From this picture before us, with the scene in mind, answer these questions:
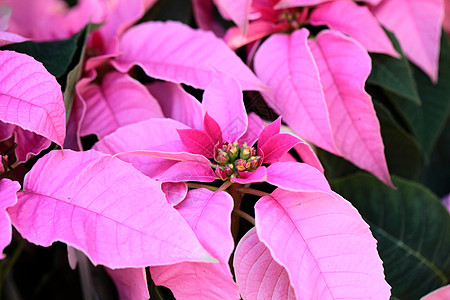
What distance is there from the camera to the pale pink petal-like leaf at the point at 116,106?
460 millimetres

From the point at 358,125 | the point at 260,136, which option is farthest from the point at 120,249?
the point at 358,125

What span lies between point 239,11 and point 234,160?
0.17 metres

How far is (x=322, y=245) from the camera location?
0.35m

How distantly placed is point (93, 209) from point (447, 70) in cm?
47

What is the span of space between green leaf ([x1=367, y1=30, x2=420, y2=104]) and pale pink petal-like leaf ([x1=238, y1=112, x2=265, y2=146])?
0.50 ft

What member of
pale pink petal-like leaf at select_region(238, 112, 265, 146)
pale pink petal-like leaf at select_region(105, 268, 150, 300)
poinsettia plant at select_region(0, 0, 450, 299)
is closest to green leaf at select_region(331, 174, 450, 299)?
poinsettia plant at select_region(0, 0, 450, 299)

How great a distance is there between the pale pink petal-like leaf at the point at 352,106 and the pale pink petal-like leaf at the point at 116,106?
0.17 metres

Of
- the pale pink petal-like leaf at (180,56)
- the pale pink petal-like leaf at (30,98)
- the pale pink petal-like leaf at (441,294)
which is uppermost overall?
the pale pink petal-like leaf at (30,98)

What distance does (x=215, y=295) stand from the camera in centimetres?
35

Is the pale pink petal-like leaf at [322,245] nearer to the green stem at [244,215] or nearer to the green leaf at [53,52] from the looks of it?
the green stem at [244,215]

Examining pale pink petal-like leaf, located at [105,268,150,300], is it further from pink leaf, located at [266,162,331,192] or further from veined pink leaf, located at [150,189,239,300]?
pink leaf, located at [266,162,331,192]

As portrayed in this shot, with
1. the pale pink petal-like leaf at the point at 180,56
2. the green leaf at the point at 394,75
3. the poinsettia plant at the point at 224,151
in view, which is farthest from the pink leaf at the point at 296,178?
the green leaf at the point at 394,75

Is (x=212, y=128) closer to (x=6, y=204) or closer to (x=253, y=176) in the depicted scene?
(x=253, y=176)

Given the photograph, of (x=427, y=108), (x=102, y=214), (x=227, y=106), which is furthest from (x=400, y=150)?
(x=102, y=214)
